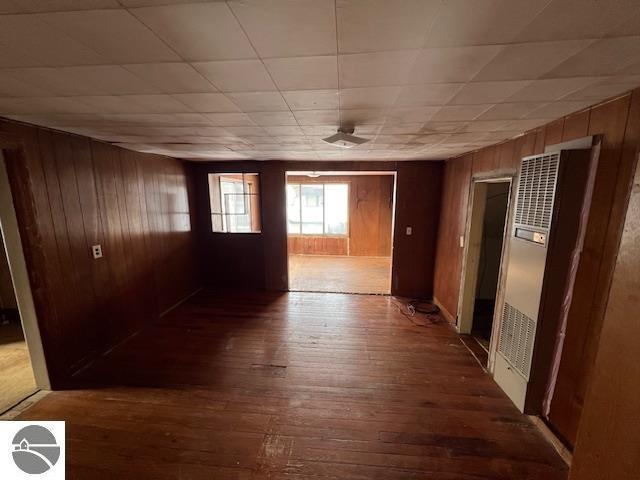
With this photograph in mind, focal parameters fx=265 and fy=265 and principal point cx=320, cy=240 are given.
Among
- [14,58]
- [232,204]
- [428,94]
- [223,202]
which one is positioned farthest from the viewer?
[232,204]

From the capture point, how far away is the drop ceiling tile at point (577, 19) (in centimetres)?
80

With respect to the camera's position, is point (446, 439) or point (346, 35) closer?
point (346, 35)

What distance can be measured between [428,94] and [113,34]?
4.87 ft

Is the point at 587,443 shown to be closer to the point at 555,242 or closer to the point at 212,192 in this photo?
the point at 555,242

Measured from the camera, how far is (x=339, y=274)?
19.4 feet

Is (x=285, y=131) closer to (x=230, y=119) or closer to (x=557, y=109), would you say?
(x=230, y=119)

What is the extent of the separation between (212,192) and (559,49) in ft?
16.1

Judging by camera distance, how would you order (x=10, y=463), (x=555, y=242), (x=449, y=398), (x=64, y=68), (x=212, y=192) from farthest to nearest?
(x=212, y=192) → (x=449, y=398) → (x=555, y=242) → (x=10, y=463) → (x=64, y=68)

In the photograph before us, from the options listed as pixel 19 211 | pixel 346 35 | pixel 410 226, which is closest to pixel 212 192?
pixel 19 211

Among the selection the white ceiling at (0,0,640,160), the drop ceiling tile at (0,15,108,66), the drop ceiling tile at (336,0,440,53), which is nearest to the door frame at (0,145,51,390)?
the white ceiling at (0,0,640,160)

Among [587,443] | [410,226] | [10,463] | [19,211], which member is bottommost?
[10,463]

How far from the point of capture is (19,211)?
2.10 metres

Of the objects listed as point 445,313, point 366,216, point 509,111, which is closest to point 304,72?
point 509,111

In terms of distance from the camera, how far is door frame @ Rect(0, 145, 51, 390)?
6.73 ft
